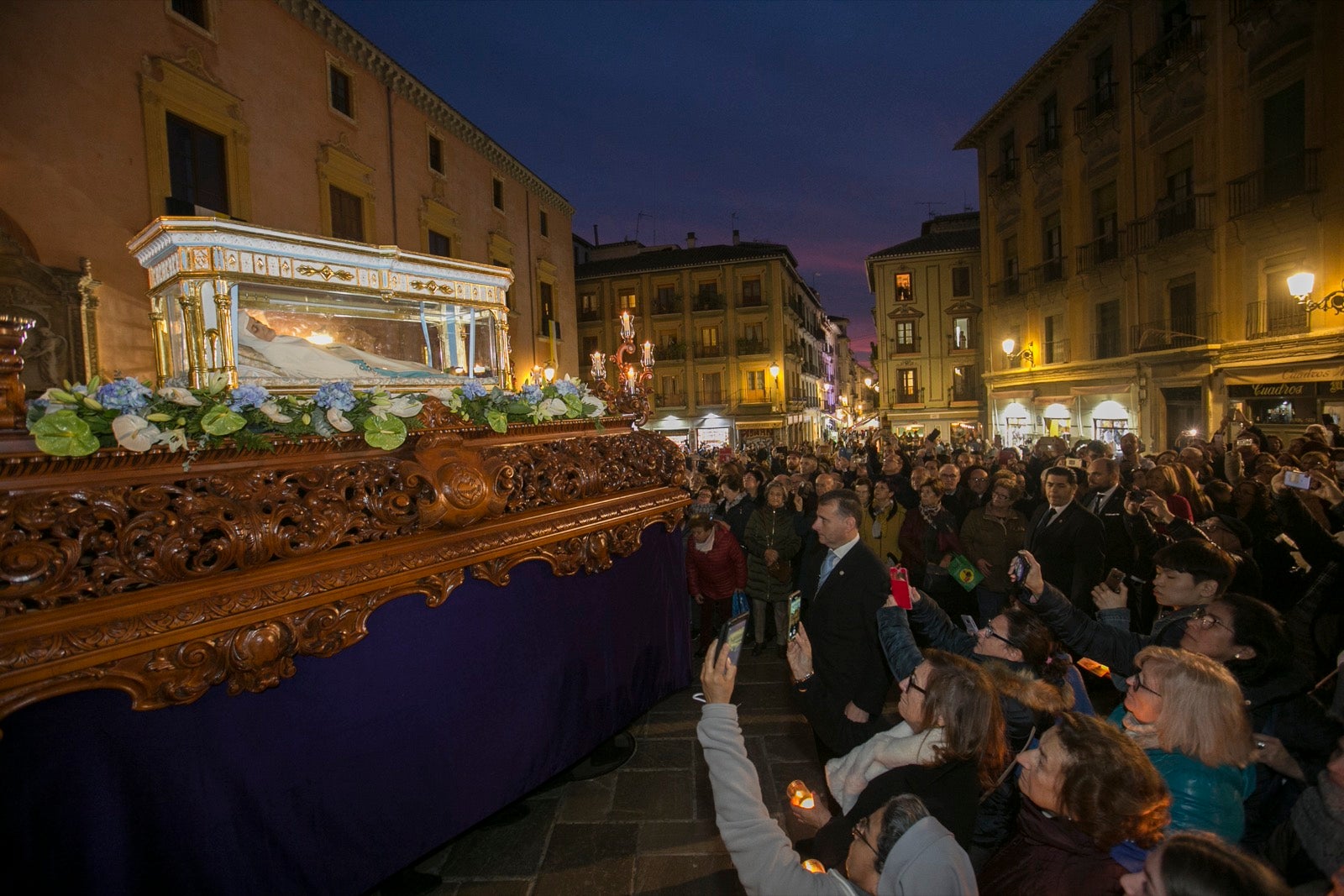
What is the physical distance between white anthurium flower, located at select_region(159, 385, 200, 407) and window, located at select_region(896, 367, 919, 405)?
3602cm

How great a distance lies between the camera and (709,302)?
37188 mm

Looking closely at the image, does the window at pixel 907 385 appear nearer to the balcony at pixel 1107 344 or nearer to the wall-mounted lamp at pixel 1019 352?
the wall-mounted lamp at pixel 1019 352

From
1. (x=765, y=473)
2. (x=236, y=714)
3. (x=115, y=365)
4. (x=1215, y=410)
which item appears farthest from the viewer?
(x=1215, y=410)

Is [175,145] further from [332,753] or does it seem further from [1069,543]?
[1069,543]

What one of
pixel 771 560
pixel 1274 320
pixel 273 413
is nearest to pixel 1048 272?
pixel 1274 320

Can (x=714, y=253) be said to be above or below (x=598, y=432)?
above

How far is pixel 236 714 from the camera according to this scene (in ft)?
7.27

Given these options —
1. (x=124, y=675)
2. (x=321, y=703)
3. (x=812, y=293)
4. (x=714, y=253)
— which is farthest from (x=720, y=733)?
(x=812, y=293)

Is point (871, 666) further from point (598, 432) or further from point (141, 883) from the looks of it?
point (141, 883)

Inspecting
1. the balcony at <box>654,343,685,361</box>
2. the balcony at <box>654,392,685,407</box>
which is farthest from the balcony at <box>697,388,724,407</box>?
the balcony at <box>654,343,685,361</box>

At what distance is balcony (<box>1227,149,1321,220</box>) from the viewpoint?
511 inches

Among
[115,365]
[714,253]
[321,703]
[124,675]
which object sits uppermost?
[714,253]

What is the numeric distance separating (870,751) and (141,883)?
253 cm

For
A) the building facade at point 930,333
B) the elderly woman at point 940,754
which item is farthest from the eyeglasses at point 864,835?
the building facade at point 930,333
